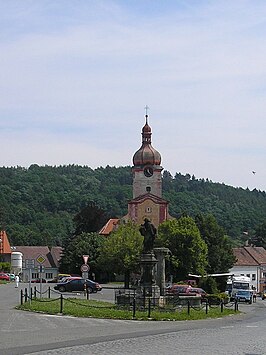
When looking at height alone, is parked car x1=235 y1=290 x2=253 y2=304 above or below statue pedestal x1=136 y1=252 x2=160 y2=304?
below

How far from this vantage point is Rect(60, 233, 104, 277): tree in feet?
309

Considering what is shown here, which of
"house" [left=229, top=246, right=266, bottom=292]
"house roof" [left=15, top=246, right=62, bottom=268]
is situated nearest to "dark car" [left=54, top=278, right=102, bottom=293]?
"house" [left=229, top=246, right=266, bottom=292]

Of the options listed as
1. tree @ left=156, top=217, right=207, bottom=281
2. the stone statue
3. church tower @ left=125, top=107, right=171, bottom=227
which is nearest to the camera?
the stone statue

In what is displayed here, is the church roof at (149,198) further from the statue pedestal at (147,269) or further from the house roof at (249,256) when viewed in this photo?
the statue pedestal at (147,269)

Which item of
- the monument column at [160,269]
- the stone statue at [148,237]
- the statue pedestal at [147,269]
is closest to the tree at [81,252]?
the monument column at [160,269]

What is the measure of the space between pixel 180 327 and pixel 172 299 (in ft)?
33.1

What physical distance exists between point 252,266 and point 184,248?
4503 cm

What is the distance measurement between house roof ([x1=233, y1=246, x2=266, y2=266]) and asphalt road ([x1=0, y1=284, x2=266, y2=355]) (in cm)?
9471

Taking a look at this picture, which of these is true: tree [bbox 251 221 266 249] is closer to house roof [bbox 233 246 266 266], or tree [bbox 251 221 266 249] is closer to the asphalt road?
house roof [bbox 233 246 266 266]

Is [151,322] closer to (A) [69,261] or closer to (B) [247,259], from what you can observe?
(A) [69,261]

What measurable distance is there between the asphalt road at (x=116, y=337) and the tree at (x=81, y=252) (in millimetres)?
63775

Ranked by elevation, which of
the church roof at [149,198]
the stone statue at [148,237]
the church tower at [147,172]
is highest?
the church tower at [147,172]

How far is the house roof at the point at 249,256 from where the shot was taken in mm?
123438

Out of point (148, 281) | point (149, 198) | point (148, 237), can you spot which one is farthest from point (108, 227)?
point (148, 281)
